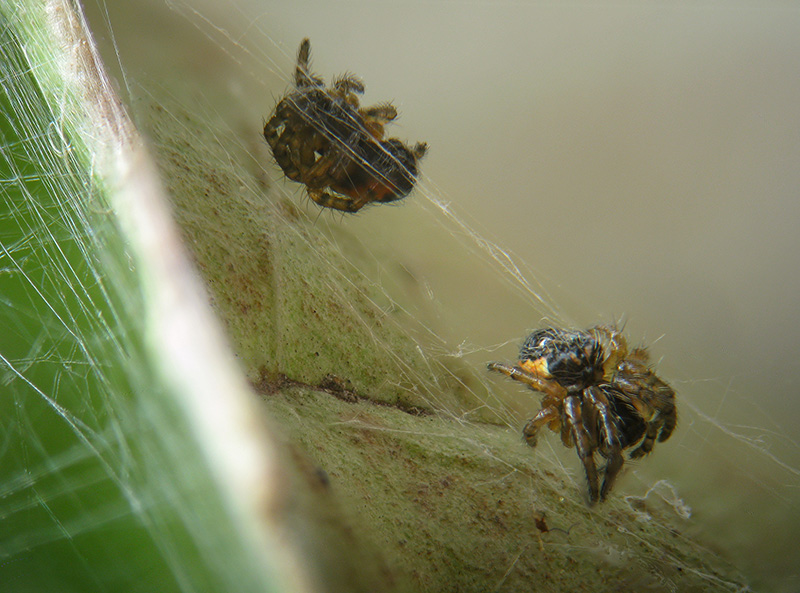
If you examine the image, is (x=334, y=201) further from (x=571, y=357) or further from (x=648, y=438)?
(x=648, y=438)

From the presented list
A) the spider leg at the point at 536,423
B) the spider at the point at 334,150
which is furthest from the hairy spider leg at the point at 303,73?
the spider leg at the point at 536,423

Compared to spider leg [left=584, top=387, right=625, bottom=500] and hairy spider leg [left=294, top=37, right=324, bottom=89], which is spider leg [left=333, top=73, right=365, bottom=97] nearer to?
hairy spider leg [left=294, top=37, right=324, bottom=89]

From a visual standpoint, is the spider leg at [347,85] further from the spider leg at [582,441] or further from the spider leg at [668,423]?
the spider leg at [668,423]

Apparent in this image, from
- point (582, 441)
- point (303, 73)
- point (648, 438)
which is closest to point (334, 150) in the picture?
point (303, 73)

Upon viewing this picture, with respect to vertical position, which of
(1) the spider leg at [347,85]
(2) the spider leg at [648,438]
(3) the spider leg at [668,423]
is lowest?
(2) the spider leg at [648,438]

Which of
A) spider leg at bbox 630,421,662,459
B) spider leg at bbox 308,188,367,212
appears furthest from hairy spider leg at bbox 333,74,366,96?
spider leg at bbox 630,421,662,459

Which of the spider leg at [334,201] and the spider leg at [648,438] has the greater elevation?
the spider leg at [648,438]

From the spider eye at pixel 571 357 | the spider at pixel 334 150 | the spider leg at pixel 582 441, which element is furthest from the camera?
the spider at pixel 334 150
